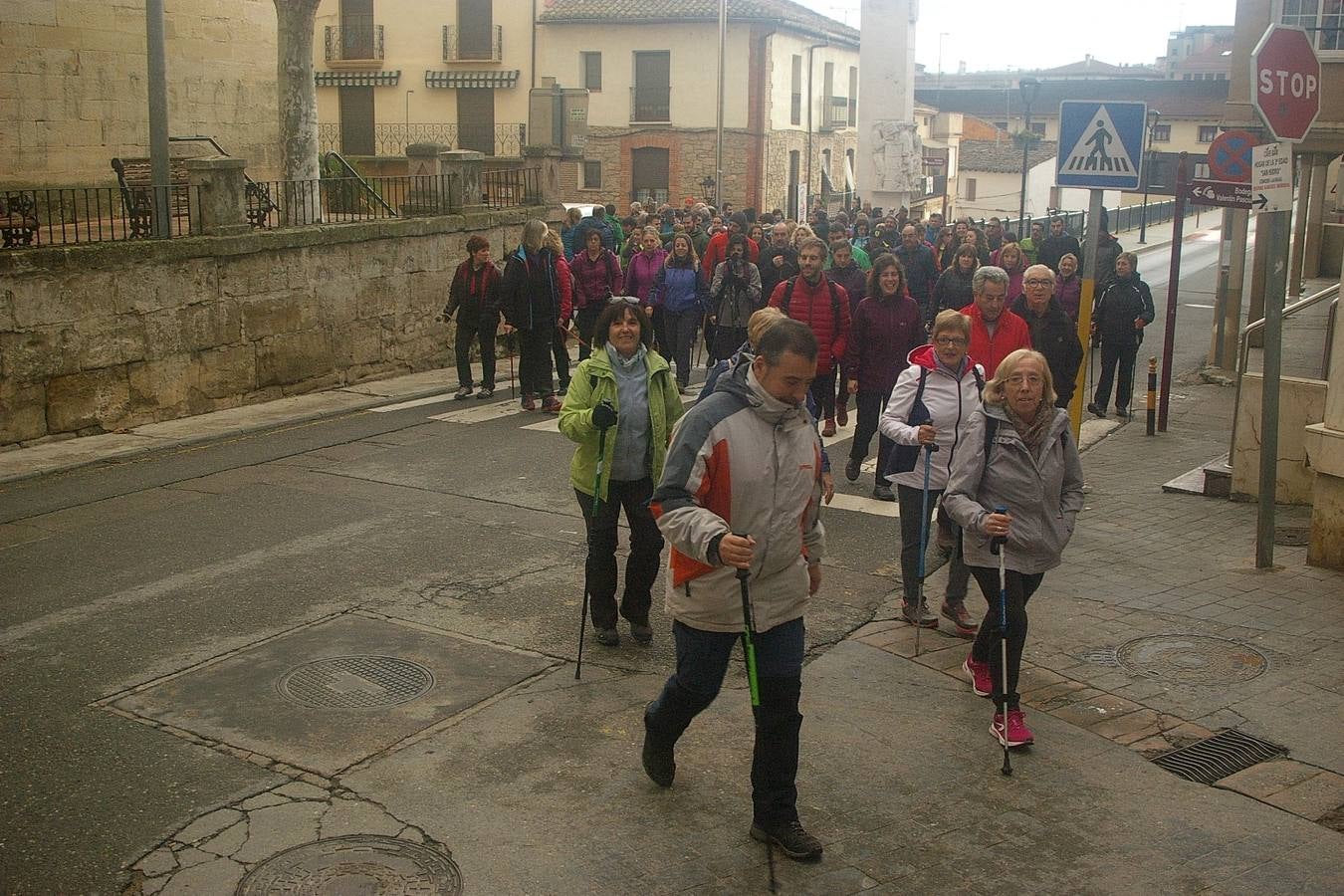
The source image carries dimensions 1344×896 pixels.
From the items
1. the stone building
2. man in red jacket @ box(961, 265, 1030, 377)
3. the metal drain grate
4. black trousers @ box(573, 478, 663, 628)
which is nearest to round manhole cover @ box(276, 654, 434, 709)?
black trousers @ box(573, 478, 663, 628)

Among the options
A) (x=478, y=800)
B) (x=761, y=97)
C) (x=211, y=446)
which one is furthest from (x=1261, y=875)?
(x=761, y=97)

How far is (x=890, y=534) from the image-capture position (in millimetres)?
9594

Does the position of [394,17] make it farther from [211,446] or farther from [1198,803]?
[1198,803]

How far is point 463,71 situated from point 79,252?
1503 inches

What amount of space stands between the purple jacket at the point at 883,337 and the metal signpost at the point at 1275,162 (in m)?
2.69

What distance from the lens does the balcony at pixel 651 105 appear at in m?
49.0

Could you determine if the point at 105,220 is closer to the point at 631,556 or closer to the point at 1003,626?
the point at 631,556

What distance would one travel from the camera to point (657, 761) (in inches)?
213

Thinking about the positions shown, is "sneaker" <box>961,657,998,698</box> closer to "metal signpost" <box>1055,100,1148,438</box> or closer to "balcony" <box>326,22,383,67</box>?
"metal signpost" <box>1055,100,1148,438</box>

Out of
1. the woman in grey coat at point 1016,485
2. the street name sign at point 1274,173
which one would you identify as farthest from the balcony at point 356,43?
the woman in grey coat at point 1016,485

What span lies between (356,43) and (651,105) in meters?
10.7

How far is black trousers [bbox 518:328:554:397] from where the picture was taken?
1412 cm

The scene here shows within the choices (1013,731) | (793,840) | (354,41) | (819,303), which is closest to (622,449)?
(1013,731)

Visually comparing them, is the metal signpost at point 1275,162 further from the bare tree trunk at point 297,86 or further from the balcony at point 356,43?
the balcony at point 356,43
